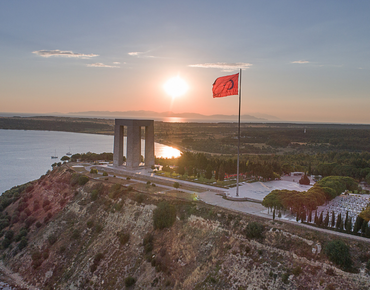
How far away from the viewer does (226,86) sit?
21.6 meters

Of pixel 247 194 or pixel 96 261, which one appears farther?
pixel 247 194

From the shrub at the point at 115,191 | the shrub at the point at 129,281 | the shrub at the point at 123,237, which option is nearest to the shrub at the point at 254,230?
the shrub at the point at 129,281

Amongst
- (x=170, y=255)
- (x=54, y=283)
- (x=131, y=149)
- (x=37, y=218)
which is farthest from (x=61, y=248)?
(x=131, y=149)

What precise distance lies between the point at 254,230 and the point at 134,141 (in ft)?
68.9

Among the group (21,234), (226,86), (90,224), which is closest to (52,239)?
(90,224)

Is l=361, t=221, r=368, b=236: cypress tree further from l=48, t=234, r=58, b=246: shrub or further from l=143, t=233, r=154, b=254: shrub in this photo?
A: l=48, t=234, r=58, b=246: shrub

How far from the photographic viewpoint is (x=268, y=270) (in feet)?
47.8

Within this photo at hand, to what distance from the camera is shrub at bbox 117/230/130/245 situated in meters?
21.2

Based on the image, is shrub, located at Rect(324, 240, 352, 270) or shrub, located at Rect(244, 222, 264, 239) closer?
shrub, located at Rect(324, 240, 352, 270)

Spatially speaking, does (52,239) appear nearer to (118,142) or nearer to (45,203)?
(45,203)

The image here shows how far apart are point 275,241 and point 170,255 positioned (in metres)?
6.73

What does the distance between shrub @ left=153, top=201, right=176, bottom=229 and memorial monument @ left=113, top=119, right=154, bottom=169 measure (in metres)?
13.9

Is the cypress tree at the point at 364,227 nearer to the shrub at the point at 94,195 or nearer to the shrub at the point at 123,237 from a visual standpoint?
the shrub at the point at 123,237

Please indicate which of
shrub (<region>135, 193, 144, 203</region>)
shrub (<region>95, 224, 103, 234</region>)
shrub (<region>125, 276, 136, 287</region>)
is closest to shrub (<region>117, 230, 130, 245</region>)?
shrub (<region>95, 224, 103, 234</region>)
